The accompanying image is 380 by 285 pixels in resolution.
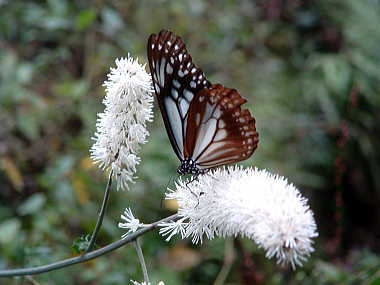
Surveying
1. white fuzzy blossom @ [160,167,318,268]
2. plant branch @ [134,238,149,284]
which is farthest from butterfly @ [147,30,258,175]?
plant branch @ [134,238,149,284]

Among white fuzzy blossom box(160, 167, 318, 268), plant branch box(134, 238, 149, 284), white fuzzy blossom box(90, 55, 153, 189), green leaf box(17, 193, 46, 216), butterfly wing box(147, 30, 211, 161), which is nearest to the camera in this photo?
white fuzzy blossom box(160, 167, 318, 268)

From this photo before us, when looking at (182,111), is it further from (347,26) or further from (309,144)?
(347,26)

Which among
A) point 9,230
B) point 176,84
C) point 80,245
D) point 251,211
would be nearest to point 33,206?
point 9,230

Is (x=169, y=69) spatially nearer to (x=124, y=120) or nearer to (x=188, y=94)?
(x=188, y=94)

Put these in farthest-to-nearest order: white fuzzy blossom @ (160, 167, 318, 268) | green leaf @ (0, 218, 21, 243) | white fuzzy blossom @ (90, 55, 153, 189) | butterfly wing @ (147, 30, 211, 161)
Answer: green leaf @ (0, 218, 21, 243)
butterfly wing @ (147, 30, 211, 161)
white fuzzy blossom @ (90, 55, 153, 189)
white fuzzy blossom @ (160, 167, 318, 268)

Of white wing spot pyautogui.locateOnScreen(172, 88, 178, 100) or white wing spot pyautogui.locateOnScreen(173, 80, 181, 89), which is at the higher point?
white wing spot pyautogui.locateOnScreen(173, 80, 181, 89)

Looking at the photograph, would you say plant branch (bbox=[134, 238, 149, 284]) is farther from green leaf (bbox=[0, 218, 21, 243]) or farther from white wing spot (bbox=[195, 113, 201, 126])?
green leaf (bbox=[0, 218, 21, 243])

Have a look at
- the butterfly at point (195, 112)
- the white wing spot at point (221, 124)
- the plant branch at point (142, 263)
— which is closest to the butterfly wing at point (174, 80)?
the butterfly at point (195, 112)
